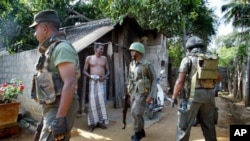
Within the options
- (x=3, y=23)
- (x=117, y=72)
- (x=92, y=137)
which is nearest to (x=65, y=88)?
(x=92, y=137)

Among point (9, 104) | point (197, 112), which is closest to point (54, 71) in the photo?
point (197, 112)

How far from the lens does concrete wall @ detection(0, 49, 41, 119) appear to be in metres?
5.98

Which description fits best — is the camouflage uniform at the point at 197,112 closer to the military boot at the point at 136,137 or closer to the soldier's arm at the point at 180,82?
the soldier's arm at the point at 180,82

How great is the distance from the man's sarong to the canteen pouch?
3.43 m

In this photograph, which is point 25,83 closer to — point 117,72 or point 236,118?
point 117,72

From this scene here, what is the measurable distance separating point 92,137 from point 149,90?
161cm

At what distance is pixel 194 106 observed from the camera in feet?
12.3

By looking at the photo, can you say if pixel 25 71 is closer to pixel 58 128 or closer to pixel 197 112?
pixel 197 112

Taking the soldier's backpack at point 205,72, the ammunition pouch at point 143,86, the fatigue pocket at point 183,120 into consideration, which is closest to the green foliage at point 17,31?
the ammunition pouch at point 143,86

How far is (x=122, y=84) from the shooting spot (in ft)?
26.3

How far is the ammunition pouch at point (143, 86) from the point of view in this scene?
14.4ft

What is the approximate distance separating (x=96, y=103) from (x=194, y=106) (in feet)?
8.47

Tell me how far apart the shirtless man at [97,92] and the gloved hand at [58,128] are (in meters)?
3.62

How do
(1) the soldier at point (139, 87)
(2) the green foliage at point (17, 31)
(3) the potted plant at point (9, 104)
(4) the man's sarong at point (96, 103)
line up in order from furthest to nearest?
(2) the green foliage at point (17, 31) < (4) the man's sarong at point (96, 103) < (3) the potted plant at point (9, 104) < (1) the soldier at point (139, 87)
